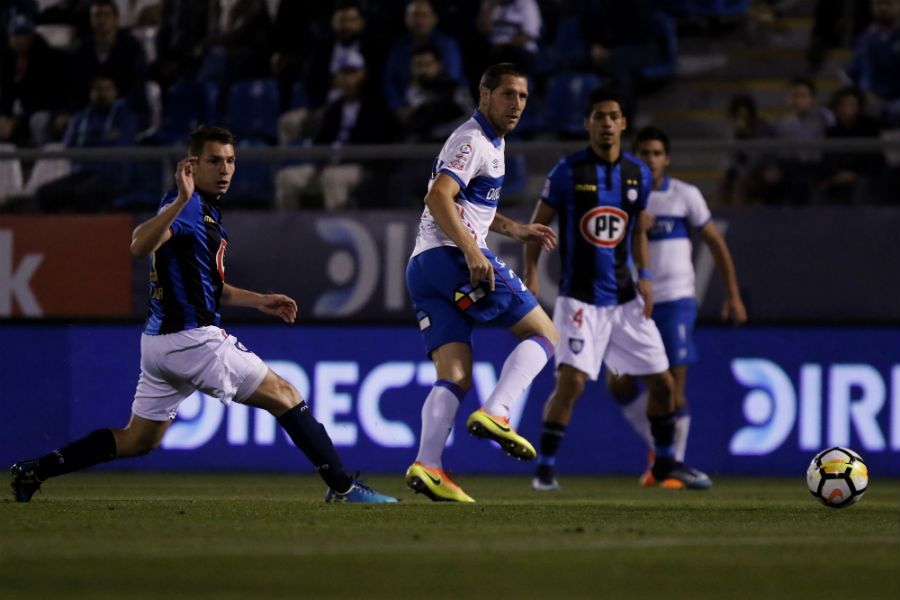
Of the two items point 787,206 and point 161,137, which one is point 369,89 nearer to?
point 161,137

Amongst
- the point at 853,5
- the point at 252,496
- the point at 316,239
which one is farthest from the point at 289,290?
the point at 853,5

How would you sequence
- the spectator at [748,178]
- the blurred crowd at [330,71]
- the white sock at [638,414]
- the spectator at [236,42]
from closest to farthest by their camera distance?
the white sock at [638,414] < the spectator at [748,178] < the blurred crowd at [330,71] < the spectator at [236,42]

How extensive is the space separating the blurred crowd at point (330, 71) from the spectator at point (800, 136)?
2cm

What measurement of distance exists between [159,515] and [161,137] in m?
6.50

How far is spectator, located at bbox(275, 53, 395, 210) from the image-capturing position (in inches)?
440

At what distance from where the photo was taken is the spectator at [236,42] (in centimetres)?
1379

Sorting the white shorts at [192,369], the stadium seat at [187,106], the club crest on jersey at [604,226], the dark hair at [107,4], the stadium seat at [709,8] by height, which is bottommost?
the white shorts at [192,369]

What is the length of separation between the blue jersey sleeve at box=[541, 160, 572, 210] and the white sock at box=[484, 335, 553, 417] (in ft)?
6.93

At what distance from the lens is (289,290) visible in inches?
445

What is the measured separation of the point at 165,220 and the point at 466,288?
4.50 feet

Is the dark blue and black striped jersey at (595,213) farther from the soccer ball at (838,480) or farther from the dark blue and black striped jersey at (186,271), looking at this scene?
the dark blue and black striped jersey at (186,271)

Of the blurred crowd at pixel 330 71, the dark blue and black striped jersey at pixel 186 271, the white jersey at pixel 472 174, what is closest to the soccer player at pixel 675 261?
the blurred crowd at pixel 330 71

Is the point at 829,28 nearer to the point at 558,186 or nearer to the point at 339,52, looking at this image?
the point at 339,52

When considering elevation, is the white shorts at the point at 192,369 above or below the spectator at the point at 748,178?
below
